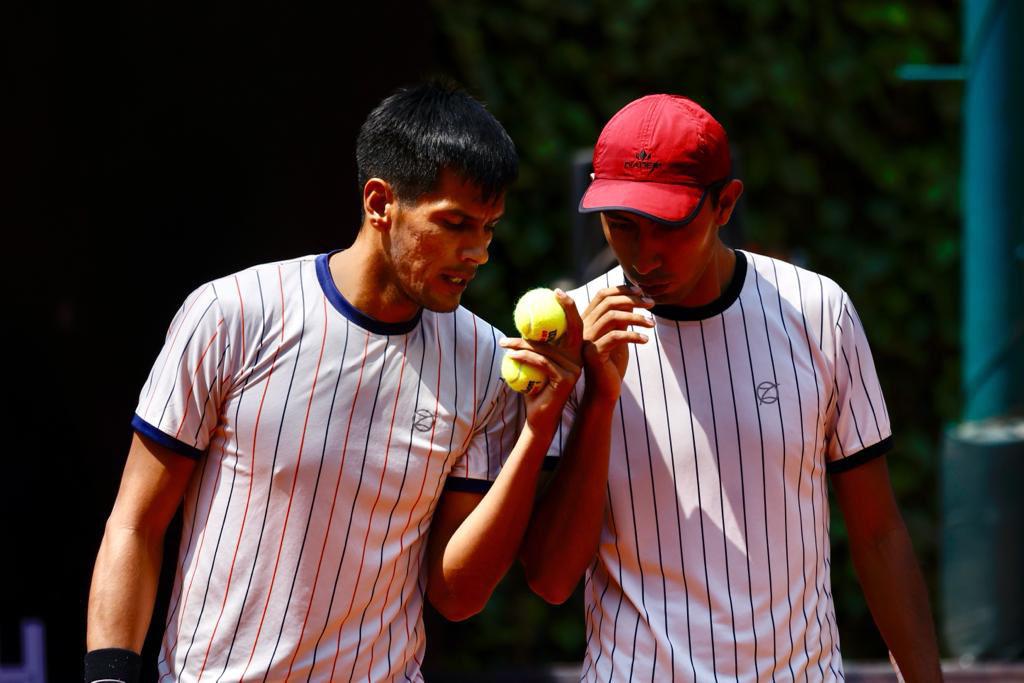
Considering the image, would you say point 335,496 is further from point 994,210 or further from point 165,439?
point 994,210

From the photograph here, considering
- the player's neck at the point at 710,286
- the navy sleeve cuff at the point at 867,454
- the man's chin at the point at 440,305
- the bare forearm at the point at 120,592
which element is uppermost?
the player's neck at the point at 710,286

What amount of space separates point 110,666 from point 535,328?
96 cm

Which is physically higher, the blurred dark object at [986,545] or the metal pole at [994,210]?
the metal pole at [994,210]

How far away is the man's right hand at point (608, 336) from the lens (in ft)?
8.09

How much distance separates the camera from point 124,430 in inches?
Answer: 177

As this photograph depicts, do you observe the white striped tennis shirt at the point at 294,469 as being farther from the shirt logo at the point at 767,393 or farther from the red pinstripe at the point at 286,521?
the shirt logo at the point at 767,393

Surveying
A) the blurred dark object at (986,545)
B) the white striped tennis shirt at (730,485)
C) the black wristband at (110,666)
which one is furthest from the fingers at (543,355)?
the blurred dark object at (986,545)

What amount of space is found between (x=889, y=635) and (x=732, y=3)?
3.39 meters

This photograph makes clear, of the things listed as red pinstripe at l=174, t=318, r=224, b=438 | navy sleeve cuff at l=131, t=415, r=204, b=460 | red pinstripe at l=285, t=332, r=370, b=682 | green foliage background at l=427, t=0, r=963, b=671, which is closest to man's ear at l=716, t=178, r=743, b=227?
red pinstripe at l=285, t=332, r=370, b=682

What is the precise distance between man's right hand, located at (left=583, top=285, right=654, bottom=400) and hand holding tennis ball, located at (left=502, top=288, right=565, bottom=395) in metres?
0.08

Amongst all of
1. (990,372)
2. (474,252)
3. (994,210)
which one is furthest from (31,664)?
(994,210)

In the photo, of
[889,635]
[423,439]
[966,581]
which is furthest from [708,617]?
[966,581]

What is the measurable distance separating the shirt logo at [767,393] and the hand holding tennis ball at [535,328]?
0.46 metres

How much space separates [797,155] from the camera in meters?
5.60
